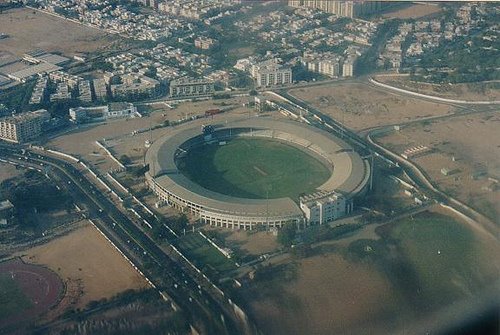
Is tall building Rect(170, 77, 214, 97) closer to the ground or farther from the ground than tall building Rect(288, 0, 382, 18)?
closer to the ground

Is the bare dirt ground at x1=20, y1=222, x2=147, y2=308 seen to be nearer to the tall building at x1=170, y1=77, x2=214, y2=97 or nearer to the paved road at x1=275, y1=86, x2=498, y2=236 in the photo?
the paved road at x1=275, y1=86, x2=498, y2=236

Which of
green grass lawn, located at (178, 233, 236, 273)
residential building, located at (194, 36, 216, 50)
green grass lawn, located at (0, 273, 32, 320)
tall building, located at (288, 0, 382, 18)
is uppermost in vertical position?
tall building, located at (288, 0, 382, 18)

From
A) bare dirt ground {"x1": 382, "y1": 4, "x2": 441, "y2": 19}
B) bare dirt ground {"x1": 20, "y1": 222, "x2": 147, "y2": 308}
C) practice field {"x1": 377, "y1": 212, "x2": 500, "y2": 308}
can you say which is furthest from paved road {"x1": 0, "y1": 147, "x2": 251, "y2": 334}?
bare dirt ground {"x1": 382, "y1": 4, "x2": 441, "y2": 19}

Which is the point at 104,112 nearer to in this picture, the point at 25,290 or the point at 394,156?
the point at 394,156

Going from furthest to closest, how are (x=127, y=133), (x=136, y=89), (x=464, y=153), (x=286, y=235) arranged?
(x=136, y=89), (x=127, y=133), (x=464, y=153), (x=286, y=235)

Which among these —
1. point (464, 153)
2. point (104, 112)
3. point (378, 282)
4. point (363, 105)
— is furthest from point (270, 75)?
point (378, 282)

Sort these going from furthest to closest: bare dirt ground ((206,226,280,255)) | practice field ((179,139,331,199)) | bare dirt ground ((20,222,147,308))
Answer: practice field ((179,139,331,199)) → bare dirt ground ((206,226,280,255)) → bare dirt ground ((20,222,147,308))

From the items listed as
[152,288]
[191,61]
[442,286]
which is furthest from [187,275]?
[191,61]
